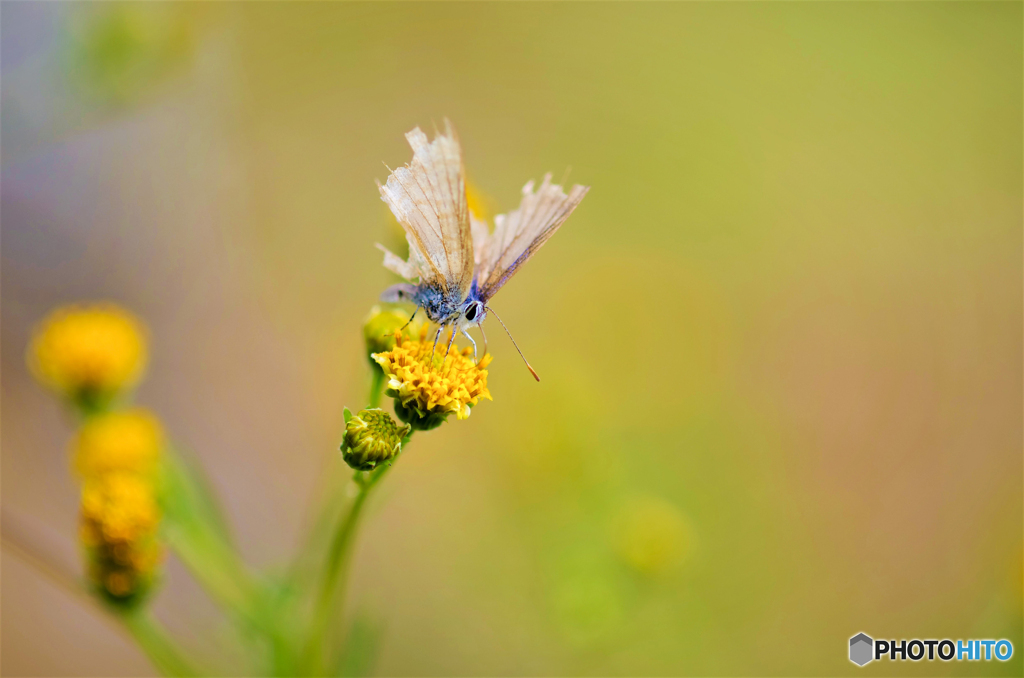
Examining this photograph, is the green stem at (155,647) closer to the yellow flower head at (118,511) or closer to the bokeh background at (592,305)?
the yellow flower head at (118,511)

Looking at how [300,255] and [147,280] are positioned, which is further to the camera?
[300,255]

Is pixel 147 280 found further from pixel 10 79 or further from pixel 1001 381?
pixel 1001 381

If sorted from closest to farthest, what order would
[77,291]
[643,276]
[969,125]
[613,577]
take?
[613,577]
[77,291]
[643,276]
[969,125]

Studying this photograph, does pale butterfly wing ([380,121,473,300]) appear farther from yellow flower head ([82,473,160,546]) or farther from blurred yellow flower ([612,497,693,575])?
blurred yellow flower ([612,497,693,575])

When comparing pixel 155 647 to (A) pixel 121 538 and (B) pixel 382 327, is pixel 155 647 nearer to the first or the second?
(A) pixel 121 538

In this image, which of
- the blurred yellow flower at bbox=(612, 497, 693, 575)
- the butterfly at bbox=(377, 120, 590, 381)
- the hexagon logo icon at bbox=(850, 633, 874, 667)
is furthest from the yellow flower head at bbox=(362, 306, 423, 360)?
Result: the hexagon logo icon at bbox=(850, 633, 874, 667)

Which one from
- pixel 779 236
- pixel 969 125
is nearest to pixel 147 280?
pixel 779 236
